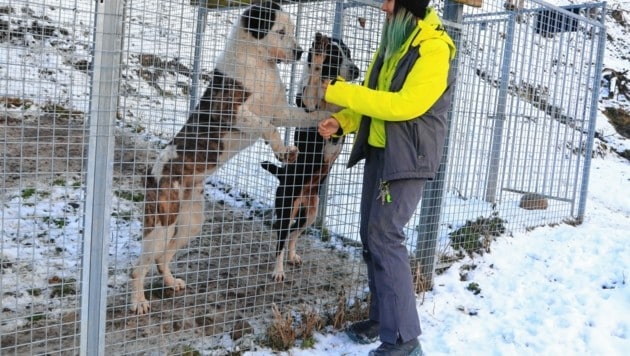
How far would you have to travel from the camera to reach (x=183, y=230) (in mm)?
3885

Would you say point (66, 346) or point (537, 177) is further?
point (537, 177)

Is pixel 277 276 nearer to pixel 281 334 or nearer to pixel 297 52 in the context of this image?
pixel 281 334

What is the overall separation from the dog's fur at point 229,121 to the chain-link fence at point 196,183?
3cm

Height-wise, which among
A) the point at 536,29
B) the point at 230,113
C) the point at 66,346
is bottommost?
the point at 66,346

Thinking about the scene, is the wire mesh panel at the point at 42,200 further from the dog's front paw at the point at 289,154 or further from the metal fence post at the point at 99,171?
the dog's front paw at the point at 289,154

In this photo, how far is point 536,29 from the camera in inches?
243

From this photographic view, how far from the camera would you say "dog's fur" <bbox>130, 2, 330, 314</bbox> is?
341 cm

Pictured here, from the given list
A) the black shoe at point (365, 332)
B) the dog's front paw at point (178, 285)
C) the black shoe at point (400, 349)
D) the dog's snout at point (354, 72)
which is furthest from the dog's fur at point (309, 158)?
the black shoe at point (400, 349)


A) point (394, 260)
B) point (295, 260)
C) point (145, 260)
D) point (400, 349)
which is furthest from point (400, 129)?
point (295, 260)

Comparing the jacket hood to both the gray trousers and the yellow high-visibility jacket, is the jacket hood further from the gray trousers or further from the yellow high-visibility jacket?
the gray trousers

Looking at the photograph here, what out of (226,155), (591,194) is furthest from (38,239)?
(591,194)

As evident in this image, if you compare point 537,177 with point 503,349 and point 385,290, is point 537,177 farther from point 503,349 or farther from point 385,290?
point 385,290

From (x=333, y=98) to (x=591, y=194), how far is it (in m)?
9.51

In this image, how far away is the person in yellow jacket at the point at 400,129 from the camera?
2.71 metres
